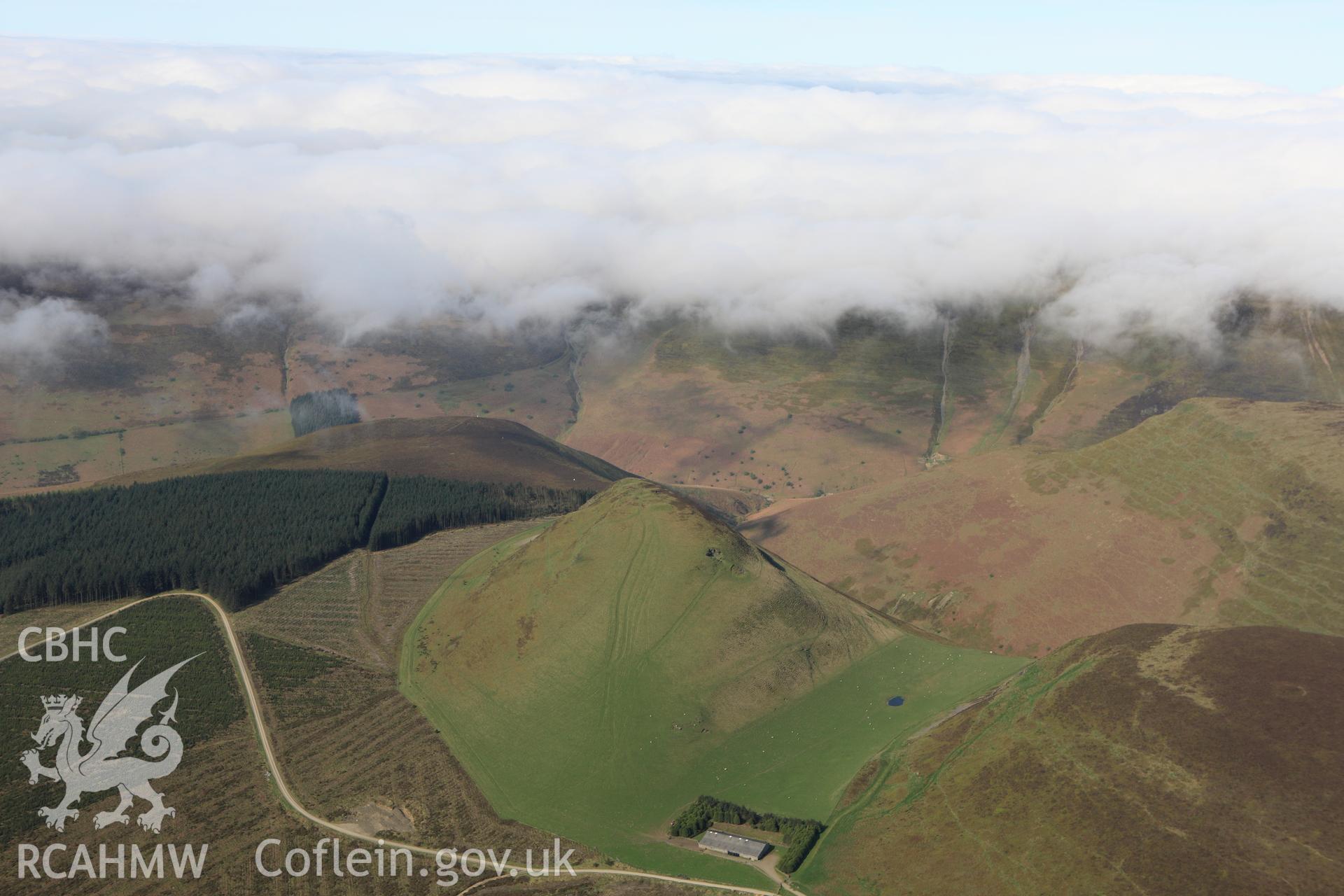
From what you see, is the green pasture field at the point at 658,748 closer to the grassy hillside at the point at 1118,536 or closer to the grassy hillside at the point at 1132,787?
A: the grassy hillside at the point at 1132,787

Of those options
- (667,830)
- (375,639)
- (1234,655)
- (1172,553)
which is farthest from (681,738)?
(1172,553)

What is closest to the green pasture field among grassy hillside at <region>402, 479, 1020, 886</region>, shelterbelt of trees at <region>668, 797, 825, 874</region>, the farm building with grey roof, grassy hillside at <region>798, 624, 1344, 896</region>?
grassy hillside at <region>402, 479, 1020, 886</region>

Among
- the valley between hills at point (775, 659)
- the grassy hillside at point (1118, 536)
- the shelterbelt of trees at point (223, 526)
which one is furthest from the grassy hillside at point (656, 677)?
the shelterbelt of trees at point (223, 526)

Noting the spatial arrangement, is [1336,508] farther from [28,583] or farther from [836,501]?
[28,583]

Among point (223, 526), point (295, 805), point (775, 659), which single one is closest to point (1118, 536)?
point (775, 659)

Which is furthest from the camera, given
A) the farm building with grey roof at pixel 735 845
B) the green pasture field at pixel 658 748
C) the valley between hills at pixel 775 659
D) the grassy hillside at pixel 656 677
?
the grassy hillside at pixel 656 677

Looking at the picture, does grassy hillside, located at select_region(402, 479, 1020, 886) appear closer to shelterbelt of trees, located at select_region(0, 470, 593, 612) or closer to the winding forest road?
the winding forest road

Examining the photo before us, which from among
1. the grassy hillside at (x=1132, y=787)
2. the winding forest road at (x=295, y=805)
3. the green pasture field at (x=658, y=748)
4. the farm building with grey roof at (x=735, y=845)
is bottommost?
the green pasture field at (x=658, y=748)
